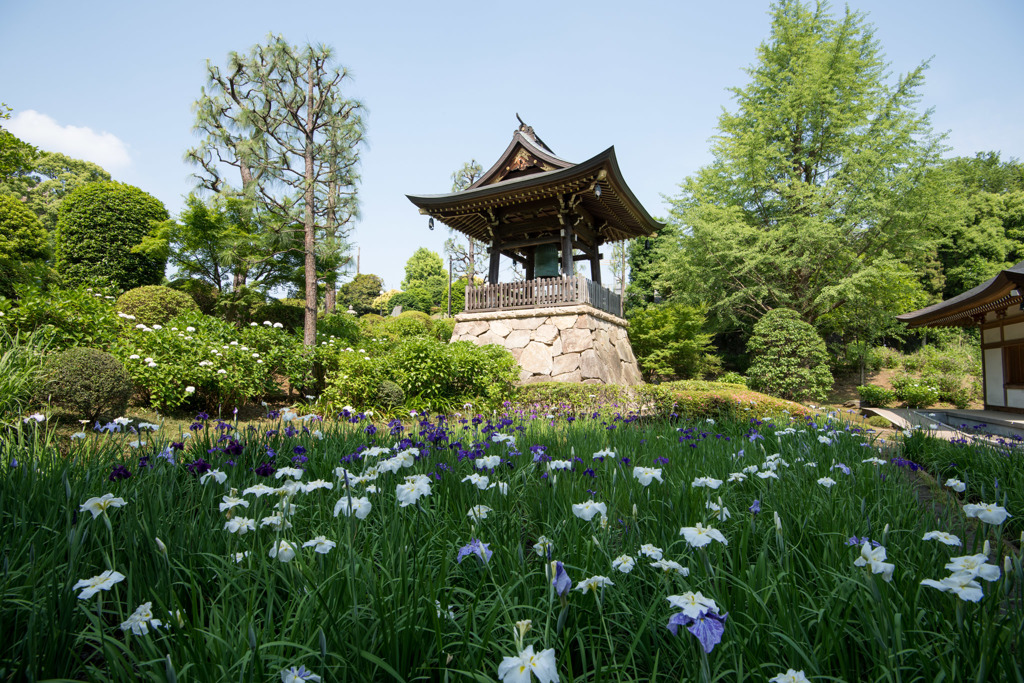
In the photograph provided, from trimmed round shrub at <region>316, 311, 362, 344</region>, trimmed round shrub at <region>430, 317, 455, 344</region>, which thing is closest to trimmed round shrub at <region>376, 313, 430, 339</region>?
trimmed round shrub at <region>430, 317, 455, 344</region>

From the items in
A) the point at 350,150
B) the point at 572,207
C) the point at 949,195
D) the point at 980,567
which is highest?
the point at 350,150

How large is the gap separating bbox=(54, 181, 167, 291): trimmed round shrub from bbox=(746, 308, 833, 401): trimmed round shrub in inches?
729

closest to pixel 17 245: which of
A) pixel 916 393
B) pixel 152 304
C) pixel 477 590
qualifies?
pixel 152 304

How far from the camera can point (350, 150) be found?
12.8 m

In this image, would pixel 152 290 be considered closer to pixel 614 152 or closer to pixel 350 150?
pixel 350 150

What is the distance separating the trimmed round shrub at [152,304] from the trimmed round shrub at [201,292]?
1542 millimetres

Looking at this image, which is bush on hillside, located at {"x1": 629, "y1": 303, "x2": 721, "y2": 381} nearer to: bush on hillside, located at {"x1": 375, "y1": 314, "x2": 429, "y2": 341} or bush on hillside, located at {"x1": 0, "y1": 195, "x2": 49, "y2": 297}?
→ bush on hillside, located at {"x1": 375, "y1": 314, "x2": 429, "y2": 341}

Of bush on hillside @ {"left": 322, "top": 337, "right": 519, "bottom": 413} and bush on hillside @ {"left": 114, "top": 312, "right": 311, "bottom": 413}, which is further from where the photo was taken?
bush on hillside @ {"left": 322, "top": 337, "right": 519, "bottom": 413}

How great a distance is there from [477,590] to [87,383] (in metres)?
6.36

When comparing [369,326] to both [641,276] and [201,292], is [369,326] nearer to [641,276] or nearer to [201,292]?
[201,292]

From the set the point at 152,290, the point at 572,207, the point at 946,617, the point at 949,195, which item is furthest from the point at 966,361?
the point at 152,290

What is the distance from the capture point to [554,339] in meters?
11.2

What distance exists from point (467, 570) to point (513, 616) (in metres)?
0.35

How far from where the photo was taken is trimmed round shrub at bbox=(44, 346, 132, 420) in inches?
202
